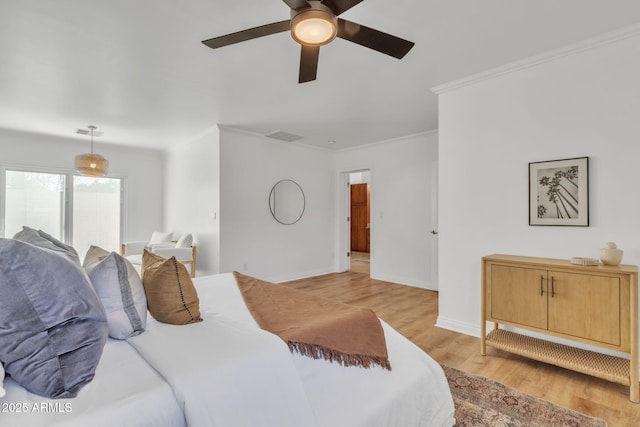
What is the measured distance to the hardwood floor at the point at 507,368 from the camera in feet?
6.41

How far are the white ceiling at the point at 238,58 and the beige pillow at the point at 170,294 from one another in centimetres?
163

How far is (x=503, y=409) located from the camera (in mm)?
1910

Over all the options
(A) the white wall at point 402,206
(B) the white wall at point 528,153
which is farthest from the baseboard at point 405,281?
(B) the white wall at point 528,153

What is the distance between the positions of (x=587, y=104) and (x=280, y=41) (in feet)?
7.89

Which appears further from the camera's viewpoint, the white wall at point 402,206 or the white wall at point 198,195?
the white wall at point 402,206

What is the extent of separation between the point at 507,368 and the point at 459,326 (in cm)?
72

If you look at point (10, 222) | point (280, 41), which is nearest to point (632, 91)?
→ point (280, 41)

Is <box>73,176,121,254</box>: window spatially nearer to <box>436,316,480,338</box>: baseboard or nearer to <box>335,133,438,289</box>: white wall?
<box>335,133,438,289</box>: white wall

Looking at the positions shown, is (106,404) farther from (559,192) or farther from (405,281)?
(405,281)

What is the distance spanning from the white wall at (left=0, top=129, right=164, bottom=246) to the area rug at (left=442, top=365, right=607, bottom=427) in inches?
241

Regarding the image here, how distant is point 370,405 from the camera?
140 centimetres

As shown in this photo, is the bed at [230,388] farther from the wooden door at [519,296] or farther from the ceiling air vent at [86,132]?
the ceiling air vent at [86,132]

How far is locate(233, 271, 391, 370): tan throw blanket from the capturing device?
141 cm

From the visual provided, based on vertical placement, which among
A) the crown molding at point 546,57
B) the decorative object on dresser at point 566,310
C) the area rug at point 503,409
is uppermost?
the crown molding at point 546,57
